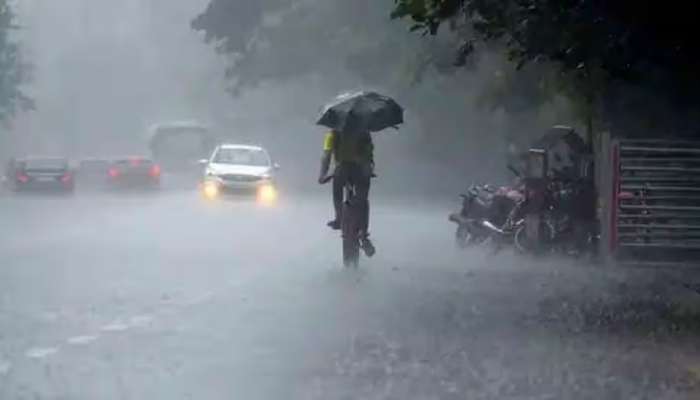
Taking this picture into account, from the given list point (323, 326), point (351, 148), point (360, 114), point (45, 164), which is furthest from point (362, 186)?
point (45, 164)

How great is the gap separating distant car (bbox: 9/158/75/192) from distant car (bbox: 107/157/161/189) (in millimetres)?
3865

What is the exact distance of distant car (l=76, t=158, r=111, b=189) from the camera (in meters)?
60.7

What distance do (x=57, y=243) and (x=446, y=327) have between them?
1241 centimetres

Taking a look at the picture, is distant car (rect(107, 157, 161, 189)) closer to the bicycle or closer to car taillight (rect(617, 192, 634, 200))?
car taillight (rect(617, 192, 634, 200))

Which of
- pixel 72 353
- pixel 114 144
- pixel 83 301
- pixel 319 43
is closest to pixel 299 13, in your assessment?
pixel 319 43

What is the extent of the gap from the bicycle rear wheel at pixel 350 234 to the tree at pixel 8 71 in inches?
1779

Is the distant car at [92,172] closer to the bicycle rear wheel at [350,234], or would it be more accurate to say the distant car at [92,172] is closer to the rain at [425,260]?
the rain at [425,260]

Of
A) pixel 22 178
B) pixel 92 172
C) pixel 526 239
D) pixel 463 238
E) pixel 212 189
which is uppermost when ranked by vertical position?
pixel 92 172

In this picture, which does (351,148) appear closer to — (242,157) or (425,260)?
(425,260)

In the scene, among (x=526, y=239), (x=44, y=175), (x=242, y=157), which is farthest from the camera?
(x=44, y=175)

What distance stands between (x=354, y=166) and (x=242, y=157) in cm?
2466

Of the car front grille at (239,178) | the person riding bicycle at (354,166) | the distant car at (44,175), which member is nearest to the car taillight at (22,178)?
the distant car at (44,175)

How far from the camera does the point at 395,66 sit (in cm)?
5028

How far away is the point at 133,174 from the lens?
2122 inches
